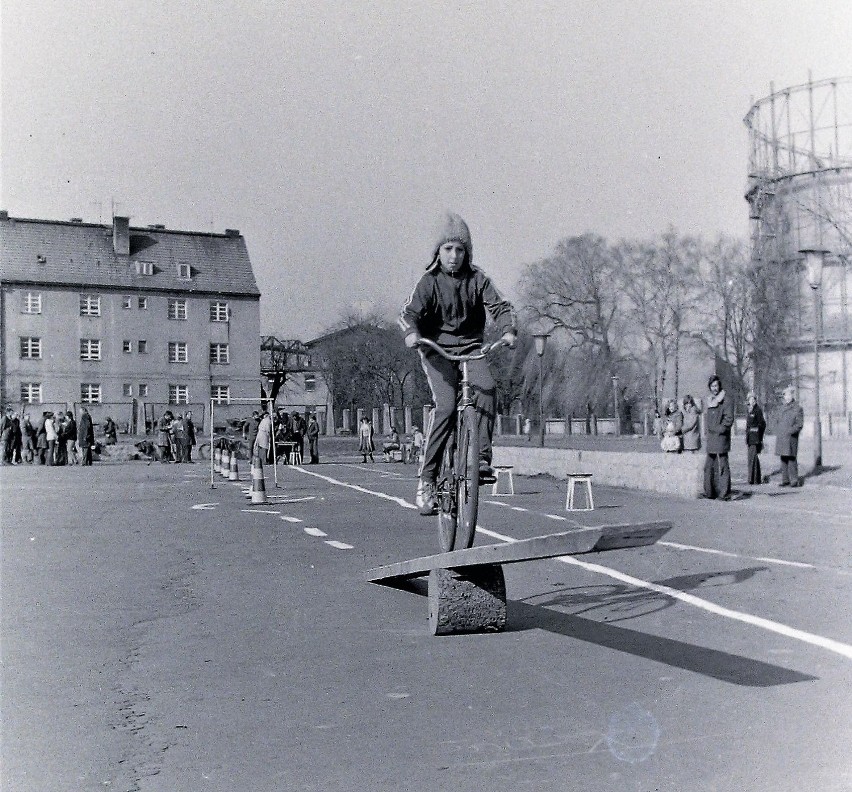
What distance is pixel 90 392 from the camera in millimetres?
79688

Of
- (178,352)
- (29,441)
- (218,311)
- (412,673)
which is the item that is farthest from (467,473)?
(218,311)

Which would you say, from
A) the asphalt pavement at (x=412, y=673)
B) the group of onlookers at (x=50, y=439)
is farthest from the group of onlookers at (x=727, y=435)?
the group of onlookers at (x=50, y=439)

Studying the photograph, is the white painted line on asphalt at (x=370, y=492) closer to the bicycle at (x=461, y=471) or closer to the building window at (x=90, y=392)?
the bicycle at (x=461, y=471)

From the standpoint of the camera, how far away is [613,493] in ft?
70.7

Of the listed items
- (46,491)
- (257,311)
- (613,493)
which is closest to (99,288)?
(257,311)

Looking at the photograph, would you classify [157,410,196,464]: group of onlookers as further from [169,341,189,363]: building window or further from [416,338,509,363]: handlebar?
[169,341,189,363]: building window

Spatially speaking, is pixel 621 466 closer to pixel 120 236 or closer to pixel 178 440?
pixel 178 440

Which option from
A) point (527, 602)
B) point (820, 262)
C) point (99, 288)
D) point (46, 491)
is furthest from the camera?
point (99, 288)

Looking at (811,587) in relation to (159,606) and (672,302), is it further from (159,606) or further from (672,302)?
(672,302)

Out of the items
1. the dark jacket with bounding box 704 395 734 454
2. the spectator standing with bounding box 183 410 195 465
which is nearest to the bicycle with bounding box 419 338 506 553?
the dark jacket with bounding box 704 395 734 454

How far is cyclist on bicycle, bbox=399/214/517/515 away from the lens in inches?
287

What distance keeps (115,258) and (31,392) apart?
471 inches

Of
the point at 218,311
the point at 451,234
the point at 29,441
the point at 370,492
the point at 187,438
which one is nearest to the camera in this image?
the point at 451,234

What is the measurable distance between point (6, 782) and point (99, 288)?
262ft
